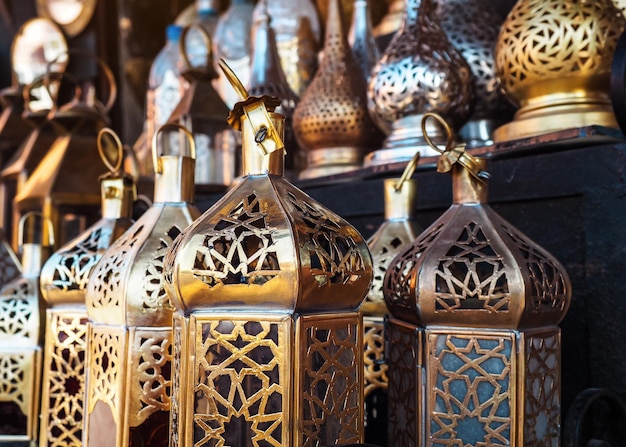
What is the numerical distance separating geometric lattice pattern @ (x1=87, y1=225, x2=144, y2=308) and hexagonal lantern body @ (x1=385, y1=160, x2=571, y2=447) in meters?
0.24

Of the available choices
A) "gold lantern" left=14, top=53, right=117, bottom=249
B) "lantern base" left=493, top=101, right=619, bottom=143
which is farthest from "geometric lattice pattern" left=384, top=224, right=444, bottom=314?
"gold lantern" left=14, top=53, right=117, bottom=249

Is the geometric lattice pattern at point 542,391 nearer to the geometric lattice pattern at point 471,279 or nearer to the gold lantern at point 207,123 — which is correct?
the geometric lattice pattern at point 471,279

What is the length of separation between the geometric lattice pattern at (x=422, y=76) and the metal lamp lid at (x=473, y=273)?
0.29m

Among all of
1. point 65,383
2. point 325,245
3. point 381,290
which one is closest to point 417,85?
point 381,290

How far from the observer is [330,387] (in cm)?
52

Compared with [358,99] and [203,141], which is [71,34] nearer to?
[203,141]

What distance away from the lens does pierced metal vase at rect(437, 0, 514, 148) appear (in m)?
0.96

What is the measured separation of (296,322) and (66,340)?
330 mm

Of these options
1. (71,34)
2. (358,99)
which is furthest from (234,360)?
(71,34)

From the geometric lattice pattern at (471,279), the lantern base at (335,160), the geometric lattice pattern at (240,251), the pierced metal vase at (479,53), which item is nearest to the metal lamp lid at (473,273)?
the geometric lattice pattern at (471,279)

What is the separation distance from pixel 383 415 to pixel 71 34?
150cm

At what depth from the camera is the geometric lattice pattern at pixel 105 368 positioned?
1.98 ft

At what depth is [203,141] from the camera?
3.89ft

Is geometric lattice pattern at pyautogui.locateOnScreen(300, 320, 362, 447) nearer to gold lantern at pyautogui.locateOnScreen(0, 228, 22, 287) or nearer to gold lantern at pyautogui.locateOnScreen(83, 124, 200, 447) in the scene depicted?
gold lantern at pyautogui.locateOnScreen(83, 124, 200, 447)
